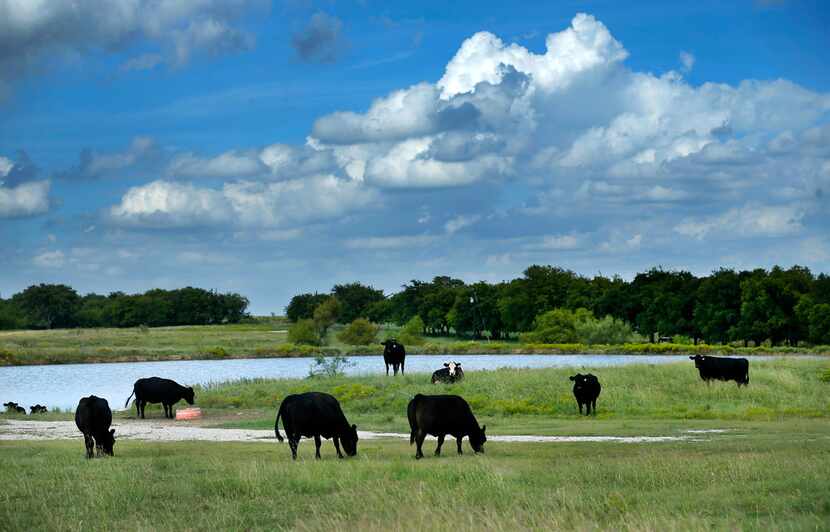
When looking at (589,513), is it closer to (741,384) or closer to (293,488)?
(293,488)

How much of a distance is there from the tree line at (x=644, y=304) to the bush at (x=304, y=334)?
7.78 meters

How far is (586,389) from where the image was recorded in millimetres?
35594

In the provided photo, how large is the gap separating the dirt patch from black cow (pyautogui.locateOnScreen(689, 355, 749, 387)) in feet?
49.3

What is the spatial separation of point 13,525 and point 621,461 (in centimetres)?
1082

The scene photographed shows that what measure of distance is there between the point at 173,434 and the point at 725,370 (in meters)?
22.3

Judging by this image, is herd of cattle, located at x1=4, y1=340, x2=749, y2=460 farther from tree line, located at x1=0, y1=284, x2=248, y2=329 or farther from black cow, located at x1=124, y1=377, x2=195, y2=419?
tree line, located at x1=0, y1=284, x2=248, y2=329

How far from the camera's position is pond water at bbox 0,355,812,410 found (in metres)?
57.0

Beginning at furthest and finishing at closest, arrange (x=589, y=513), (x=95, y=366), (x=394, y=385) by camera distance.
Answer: (x=95, y=366) < (x=394, y=385) < (x=589, y=513)

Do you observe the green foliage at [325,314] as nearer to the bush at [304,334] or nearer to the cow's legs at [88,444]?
the bush at [304,334]

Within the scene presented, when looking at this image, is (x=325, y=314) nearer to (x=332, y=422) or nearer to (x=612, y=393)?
(x=612, y=393)

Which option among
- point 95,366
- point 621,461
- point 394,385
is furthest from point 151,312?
point 621,461

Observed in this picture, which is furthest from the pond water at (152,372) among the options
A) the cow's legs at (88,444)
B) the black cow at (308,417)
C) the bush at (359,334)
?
the black cow at (308,417)

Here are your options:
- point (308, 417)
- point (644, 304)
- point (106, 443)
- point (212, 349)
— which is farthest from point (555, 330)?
point (308, 417)

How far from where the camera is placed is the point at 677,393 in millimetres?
39312
